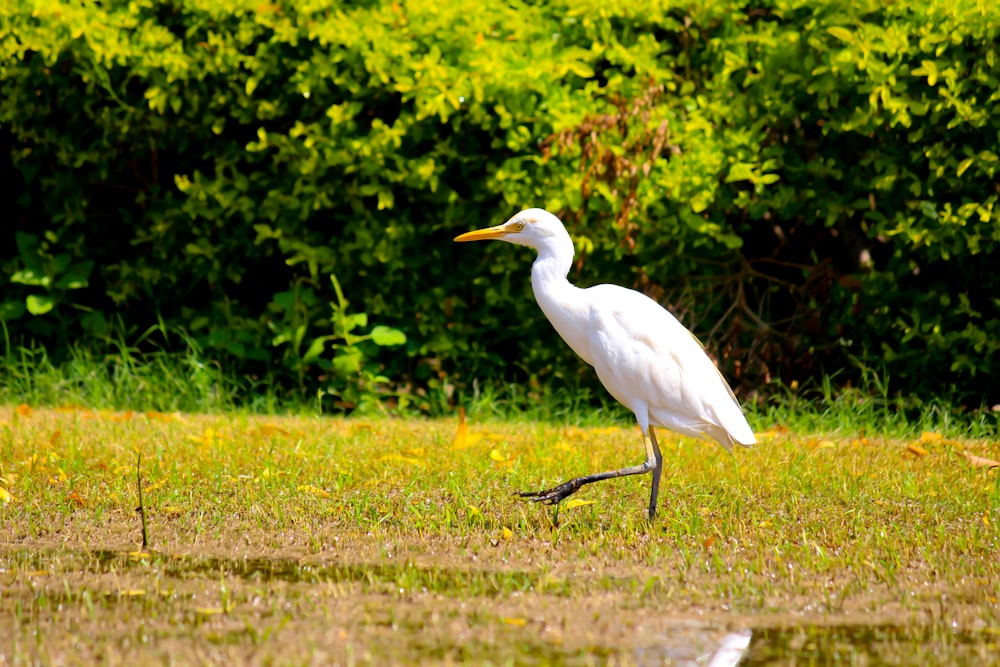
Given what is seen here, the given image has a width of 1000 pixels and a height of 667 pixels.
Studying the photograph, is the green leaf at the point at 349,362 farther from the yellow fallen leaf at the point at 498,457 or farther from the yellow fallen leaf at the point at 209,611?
the yellow fallen leaf at the point at 209,611

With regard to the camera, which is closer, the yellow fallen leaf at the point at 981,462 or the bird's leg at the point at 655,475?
the bird's leg at the point at 655,475

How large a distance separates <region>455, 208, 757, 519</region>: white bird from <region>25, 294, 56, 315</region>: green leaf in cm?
358

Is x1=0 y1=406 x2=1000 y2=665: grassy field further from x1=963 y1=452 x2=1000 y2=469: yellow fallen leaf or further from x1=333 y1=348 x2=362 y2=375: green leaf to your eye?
x1=333 y1=348 x2=362 y2=375: green leaf

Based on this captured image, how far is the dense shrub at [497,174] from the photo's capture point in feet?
22.3

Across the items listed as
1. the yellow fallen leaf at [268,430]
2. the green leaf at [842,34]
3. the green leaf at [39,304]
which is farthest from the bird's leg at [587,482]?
the green leaf at [39,304]

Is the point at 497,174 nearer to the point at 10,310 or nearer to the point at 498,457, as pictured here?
the point at 498,457

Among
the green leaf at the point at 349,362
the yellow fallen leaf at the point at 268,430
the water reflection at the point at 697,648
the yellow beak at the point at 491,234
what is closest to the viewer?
the water reflection at the point at 697,648

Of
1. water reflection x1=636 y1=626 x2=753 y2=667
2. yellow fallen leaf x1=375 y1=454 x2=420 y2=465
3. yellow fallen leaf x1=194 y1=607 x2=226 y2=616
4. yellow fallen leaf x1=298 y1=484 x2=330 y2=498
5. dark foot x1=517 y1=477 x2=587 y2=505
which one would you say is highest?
water reflection x1=636 y1=626 x2=753 y2=667

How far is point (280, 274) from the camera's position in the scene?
25.6 ft

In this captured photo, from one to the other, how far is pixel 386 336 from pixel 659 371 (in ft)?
8.28

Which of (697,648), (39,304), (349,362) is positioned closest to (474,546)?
(697,648)

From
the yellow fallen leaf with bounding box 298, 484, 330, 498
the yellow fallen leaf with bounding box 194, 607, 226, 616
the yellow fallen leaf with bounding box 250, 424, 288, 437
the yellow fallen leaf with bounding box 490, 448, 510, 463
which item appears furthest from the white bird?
the yellow fallen leaf with bounding box 250, 424, 288, 437

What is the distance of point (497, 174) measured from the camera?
6914 millimetres

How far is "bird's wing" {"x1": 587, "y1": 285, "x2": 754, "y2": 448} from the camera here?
5020mm
